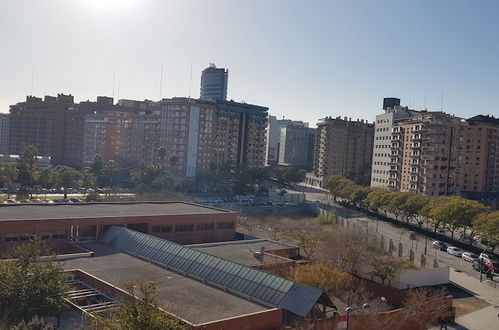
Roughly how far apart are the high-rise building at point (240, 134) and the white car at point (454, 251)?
5550cm

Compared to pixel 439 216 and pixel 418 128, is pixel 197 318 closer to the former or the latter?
pixel 439 216

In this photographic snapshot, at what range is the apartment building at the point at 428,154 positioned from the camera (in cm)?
8181

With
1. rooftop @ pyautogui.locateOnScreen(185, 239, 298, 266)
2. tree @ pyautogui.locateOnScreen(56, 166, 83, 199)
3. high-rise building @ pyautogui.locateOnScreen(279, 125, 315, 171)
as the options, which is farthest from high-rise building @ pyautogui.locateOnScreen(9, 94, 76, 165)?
rooftop @ pyautogui.locateOnScreen(185, 239, 298, 266)

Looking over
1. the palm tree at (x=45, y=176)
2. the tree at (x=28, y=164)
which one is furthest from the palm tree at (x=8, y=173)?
the tree at (x=28, y=164)

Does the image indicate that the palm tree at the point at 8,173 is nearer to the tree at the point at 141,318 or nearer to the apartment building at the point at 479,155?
the tree at the point at 141,318

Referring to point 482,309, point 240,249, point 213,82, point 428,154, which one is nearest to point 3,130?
point 213,82

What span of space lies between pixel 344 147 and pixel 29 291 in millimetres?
104699

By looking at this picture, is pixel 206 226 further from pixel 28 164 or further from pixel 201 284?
pixel 28 164

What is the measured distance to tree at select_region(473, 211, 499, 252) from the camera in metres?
48.6

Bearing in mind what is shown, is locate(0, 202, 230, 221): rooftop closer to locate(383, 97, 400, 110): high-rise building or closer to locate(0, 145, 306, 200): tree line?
locate(0, 145, 306, 200): tree line

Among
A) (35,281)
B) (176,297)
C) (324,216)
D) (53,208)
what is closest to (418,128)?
(324,216)

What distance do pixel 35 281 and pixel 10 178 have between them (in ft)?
180

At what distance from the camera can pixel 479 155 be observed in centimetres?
9756

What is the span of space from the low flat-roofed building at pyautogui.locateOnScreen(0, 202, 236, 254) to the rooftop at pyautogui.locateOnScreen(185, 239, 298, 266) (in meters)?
4.03
